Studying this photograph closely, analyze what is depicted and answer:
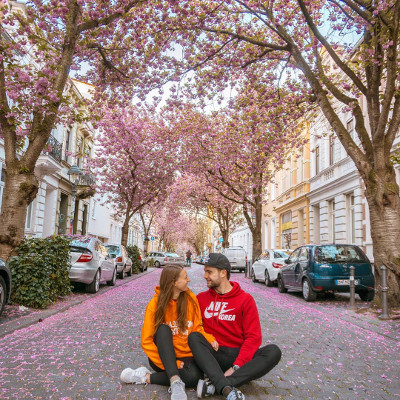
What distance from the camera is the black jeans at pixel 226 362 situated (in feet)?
11.4

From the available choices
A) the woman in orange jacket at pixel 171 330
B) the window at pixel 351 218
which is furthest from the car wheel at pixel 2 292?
the window at pixel 351 218

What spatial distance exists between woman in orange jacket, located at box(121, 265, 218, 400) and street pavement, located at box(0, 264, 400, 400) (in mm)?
143

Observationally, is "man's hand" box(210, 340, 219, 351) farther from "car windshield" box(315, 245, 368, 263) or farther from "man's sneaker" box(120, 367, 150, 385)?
"car windshield" box(315, 245, 368, 263)

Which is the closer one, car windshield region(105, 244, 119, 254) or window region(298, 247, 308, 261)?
window region(298, 247, 308, 261)

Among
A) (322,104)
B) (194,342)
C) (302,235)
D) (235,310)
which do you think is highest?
(322,104)

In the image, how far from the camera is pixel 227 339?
158 inches

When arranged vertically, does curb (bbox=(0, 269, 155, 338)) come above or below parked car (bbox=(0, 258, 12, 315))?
below

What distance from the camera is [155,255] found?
45.7 metres

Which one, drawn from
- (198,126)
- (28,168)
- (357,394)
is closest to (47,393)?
(357,394)

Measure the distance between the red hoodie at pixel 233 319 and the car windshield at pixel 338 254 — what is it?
25.7ft

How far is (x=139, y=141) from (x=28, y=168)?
16.2 metres

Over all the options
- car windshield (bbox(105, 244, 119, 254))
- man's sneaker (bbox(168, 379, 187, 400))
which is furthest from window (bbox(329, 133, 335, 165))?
man's sneaker (bbox(168, 379, 187, 400))

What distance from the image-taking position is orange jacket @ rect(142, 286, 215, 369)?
3934mm

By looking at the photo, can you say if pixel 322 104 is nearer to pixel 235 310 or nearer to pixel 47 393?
pixel 235 310
